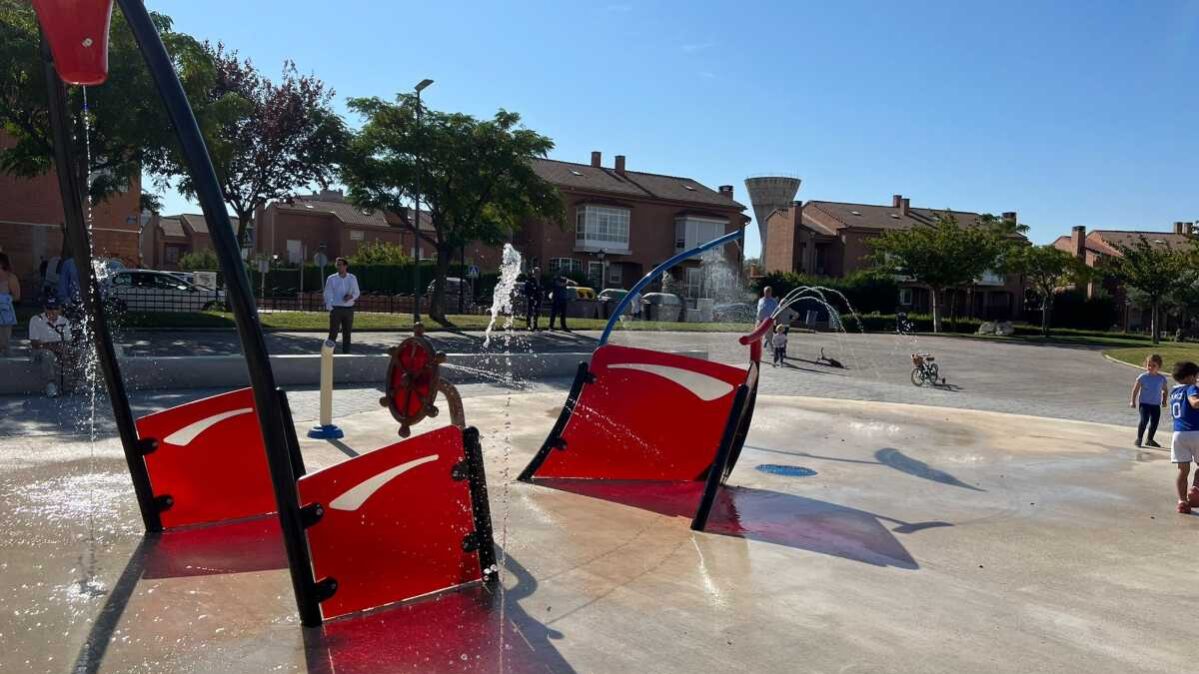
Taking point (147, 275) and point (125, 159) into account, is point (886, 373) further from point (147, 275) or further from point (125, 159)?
point (147, 275)

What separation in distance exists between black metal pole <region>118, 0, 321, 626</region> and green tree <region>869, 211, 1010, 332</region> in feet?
144

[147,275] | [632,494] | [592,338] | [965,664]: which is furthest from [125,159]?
[965,664]

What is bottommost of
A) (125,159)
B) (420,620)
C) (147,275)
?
(420,620)

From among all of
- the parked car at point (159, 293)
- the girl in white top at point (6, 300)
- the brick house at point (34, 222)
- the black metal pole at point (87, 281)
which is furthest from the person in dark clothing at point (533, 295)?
the black metal pole at point (87, 281)

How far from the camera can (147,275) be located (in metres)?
29.8

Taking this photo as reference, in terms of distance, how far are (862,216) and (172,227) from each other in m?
59.2

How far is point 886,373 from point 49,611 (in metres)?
18.2

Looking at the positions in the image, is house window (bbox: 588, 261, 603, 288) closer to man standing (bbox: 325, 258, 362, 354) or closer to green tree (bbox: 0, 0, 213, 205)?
green tree (bbox: 0, 0, 213, 205)

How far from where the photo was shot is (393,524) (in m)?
4.68

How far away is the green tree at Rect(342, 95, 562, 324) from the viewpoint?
2656 centimetres

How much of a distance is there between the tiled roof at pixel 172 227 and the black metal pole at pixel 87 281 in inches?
3185

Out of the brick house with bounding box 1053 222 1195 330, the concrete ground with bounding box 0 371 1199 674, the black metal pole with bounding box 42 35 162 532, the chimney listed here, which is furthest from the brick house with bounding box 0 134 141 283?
the chimney

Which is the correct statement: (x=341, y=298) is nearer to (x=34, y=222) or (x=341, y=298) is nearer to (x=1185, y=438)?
(x=1185, y=438)

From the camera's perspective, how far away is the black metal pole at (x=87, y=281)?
5.27 meters
